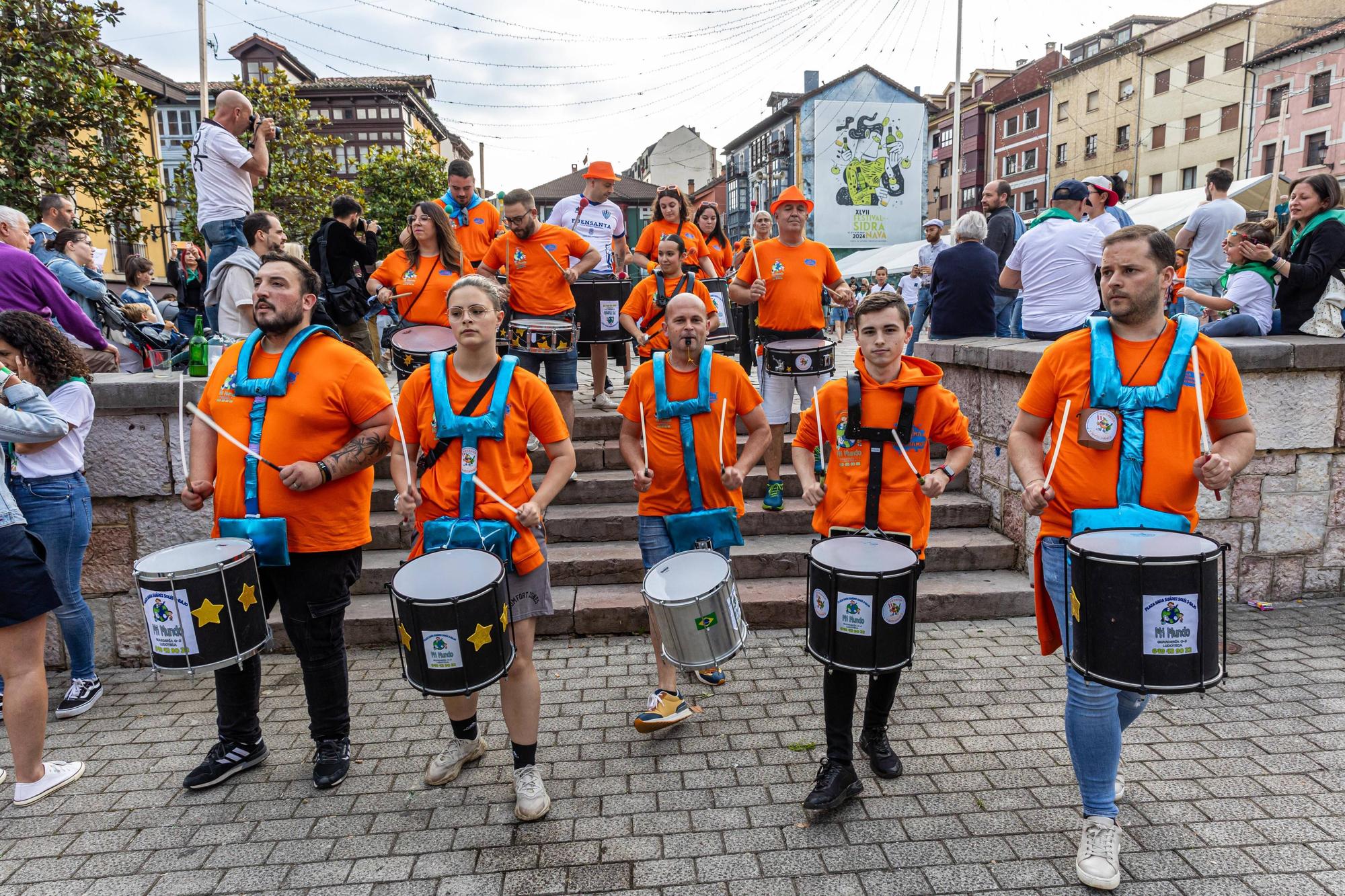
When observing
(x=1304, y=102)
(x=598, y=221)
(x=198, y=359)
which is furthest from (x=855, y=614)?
(x=1304, y=102)

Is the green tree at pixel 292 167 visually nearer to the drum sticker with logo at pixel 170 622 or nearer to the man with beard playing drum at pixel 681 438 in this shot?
the man with beard playing drum at pixel 681 438

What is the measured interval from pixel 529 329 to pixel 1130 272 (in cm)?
439

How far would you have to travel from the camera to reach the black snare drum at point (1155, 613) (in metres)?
2.43

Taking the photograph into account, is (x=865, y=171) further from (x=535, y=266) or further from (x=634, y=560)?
(x=634, y=560)

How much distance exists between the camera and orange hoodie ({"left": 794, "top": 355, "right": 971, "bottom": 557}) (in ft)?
11.2

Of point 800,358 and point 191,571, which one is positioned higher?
point 800,358

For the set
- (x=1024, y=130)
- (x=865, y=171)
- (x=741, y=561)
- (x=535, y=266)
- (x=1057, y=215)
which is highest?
(x=1024, y=130)

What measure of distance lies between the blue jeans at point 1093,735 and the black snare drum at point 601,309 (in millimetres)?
5206

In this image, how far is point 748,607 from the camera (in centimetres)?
518

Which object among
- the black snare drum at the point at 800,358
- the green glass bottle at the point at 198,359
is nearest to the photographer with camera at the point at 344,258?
the green glass bottle at the point at 198,359

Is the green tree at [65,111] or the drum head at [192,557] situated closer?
the drum head at [192,557]

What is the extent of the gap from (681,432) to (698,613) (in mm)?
1002

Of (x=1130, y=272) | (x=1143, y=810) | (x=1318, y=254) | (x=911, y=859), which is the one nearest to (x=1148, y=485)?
(x=1130, y=272)

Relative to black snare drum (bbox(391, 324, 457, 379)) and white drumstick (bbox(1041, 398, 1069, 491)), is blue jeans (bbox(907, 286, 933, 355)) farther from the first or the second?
white drumstick (bbox(1041, 398, 1069, 491))
